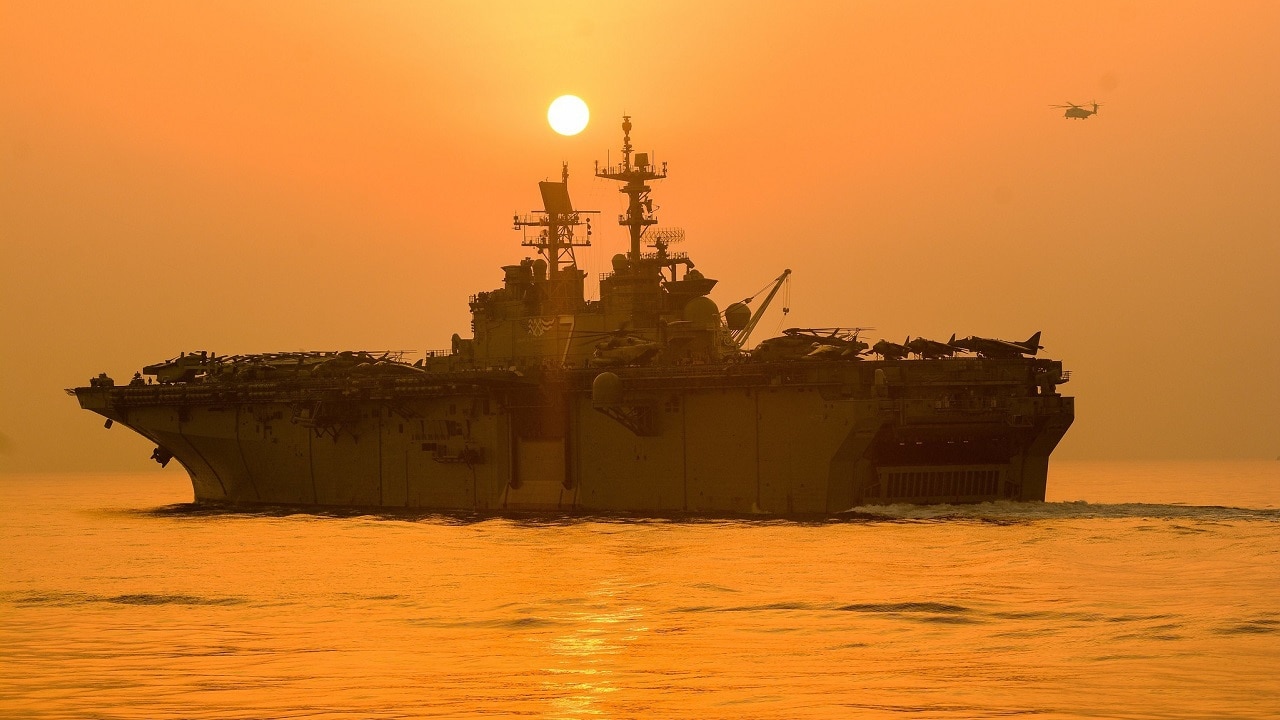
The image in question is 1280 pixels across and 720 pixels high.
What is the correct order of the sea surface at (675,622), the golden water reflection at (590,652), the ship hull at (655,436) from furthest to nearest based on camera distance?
the ship hull at (655,436), the sea surface at (675,622), the golden water reflection at (590,652)

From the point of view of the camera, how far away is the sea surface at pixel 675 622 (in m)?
16.6

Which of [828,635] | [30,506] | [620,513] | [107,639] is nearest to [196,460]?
[620,513]

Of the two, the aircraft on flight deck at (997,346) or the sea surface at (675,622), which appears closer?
the sea surface at (675,622)

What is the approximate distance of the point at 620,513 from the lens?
150ft

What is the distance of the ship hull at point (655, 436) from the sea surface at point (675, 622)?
8.08ft

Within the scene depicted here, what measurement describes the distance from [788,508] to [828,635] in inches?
827

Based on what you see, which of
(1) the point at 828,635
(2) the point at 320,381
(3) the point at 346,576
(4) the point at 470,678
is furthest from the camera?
(2) the point at 320,381

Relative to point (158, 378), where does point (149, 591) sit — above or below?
below

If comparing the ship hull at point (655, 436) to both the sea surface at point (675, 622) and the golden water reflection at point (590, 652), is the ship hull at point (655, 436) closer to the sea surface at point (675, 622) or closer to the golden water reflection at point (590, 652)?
the sea surface at point (675, 622)

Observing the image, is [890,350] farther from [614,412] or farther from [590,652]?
[590,652]

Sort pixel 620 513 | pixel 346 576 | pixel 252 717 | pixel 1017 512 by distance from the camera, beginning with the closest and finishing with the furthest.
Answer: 1. pixel 252 717
2. pixel 346 576
3. pixel 1017 512
4. pixel 620 513

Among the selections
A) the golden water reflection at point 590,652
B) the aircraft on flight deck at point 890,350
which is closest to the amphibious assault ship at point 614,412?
the aircraft on flight deck at point 890,350

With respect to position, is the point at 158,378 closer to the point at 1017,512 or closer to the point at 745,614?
the point at 1017,512

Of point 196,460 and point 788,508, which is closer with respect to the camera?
point 788,508
